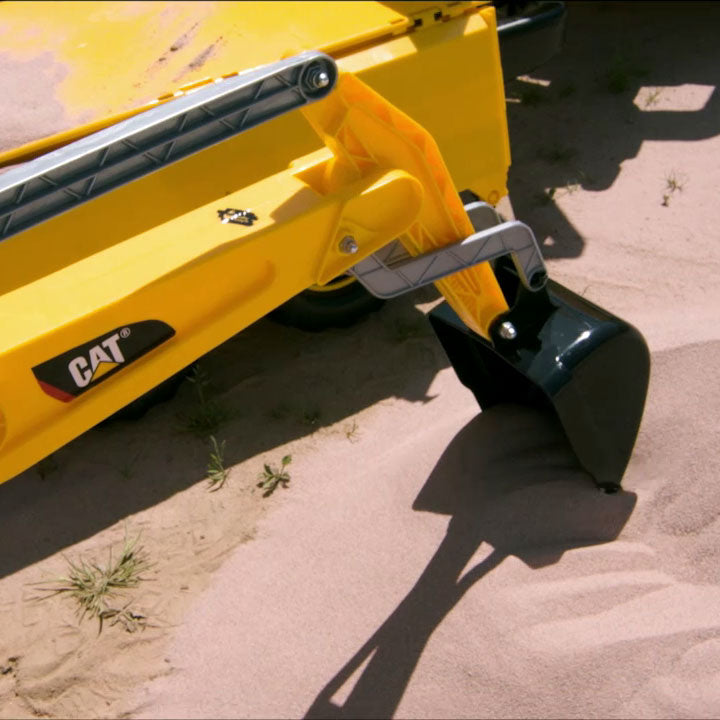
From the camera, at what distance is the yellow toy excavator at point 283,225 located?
1884mm

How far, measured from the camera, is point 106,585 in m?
3.10

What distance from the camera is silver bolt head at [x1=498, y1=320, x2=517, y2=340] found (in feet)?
9.04

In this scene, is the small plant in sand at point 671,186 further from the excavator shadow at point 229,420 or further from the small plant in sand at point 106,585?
the small plant in sand at point 106,585

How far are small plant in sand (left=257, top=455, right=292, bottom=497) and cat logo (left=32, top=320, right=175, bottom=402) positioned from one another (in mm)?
1402

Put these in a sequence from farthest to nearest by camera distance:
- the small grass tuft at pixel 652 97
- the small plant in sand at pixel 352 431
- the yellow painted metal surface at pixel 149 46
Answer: the small grass tuft at pixel 652 97, the small plant in sand at pixel 352 431, the yellow painted metal surface at pixel 149 46

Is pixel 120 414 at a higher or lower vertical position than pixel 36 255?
lower

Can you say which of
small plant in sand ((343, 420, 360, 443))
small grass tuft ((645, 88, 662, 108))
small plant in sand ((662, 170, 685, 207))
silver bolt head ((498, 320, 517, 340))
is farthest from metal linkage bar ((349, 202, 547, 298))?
small grass tuft ((645, 88, 662, 108))

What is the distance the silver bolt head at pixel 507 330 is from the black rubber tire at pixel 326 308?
46.1 inches

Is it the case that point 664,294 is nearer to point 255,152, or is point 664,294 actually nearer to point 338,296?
point 338,296

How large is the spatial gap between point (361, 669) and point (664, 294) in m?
2.21

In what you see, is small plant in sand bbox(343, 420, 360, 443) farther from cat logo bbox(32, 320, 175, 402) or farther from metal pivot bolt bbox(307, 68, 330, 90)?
metal pivot bolt bbox(307, 68, 330, 90)

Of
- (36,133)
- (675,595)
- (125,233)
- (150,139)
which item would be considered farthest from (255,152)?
(675,595)

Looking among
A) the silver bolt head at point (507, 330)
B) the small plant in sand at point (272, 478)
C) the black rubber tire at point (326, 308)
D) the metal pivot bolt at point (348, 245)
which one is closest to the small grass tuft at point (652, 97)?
the black rubber tire at point (326, 308)

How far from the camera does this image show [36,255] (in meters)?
2.97
